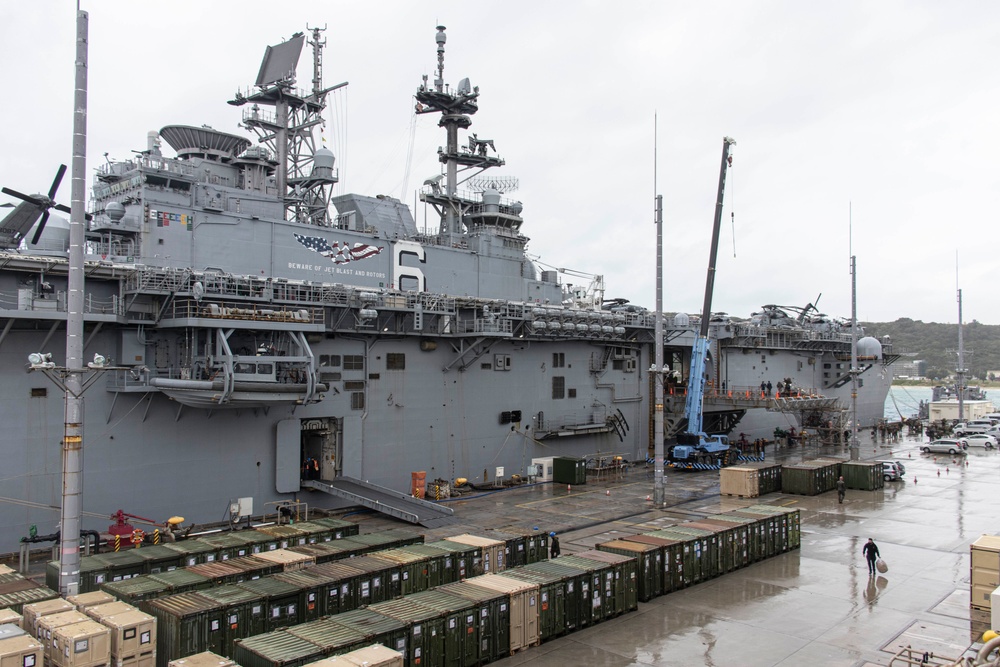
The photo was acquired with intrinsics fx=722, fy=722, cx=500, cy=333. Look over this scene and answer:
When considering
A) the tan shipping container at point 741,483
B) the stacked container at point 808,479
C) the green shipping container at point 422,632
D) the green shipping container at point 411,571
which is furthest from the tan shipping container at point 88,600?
the stacked container at point 808,479

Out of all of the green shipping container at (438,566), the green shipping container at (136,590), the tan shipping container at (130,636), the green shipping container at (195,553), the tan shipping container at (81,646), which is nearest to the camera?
the tan shipping container at (81,646)

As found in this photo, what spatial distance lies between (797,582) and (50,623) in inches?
658

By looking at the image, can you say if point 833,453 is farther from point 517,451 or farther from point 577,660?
point 577,660

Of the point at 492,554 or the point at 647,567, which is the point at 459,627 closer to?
the point at 492,554

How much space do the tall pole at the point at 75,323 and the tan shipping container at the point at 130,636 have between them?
155 centimetres

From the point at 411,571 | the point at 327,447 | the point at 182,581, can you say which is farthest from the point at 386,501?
the point at 182,581

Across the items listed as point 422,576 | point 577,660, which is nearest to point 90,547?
point 422,576

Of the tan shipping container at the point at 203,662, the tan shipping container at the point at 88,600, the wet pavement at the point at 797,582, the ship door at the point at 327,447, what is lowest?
the wet pavement at the point at 797,582

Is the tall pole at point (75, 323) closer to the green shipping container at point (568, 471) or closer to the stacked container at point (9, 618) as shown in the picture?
the stacked container at point (9, 618)

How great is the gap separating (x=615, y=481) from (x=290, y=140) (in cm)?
2265

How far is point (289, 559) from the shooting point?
54.1 feet

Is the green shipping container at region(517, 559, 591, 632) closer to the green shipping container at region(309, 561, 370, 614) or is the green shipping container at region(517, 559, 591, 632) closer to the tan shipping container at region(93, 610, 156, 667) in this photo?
the green shipping container at region(309, 561, 370, 614)

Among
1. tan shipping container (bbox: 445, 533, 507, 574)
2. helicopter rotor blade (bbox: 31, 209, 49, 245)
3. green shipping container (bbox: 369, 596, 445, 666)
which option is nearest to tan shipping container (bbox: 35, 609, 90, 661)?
green shipping container (bbox: 369, 596, 445, 666)

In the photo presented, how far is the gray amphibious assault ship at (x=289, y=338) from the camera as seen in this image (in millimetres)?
21531
